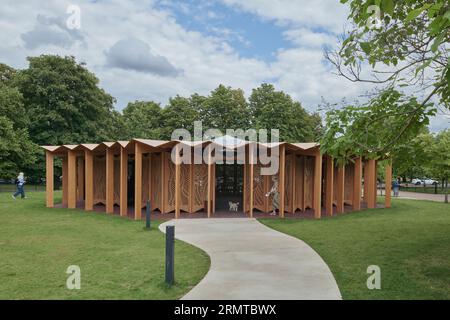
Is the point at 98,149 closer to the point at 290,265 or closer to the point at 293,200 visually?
the point at 293,200

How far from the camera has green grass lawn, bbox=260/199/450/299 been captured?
6187 millimetres

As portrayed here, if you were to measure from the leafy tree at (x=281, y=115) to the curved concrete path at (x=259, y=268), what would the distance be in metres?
26.6

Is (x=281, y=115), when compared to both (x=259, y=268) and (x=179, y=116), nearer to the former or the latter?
(x=179, y=116)

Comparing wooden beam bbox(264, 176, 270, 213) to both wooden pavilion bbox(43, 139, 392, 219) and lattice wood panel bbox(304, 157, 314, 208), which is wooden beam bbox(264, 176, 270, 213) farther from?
lattice wood panel bbox(304, 157, 314, 208)

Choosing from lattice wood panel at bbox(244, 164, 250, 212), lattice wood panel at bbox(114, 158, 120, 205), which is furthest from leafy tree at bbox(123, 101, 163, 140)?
lattice wood panel at bbox(244, 164, 250, 212)

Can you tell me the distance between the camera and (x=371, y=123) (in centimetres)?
709

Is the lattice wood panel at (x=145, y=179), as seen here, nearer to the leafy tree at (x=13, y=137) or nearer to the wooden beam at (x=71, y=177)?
the wooden beam at (x=71, y=177)

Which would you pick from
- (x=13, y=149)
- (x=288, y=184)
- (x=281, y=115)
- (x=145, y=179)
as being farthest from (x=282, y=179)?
(x=281, y=115)

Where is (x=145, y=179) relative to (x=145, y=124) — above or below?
below

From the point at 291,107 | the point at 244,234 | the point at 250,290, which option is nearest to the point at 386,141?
the point at 250,290

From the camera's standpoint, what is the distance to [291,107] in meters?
39.2

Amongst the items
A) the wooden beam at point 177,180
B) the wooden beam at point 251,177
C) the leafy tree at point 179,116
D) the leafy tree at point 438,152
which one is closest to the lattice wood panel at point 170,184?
the wooden beam at point 177,180

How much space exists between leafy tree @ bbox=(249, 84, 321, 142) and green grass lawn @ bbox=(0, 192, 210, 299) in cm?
2609

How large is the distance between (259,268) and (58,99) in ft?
98.2
